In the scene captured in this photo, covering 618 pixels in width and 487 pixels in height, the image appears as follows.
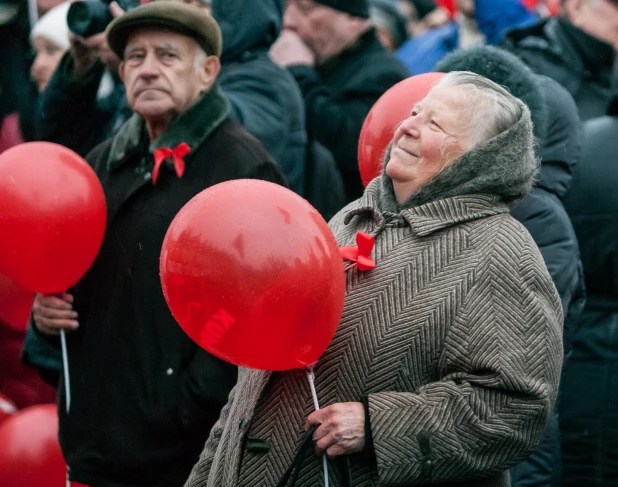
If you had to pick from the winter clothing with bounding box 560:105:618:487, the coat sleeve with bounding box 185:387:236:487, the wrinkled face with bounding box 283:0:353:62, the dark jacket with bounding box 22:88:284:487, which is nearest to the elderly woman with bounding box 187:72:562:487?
the coat sleeve with bounding box 185:387:236:487

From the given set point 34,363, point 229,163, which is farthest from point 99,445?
point 229,163

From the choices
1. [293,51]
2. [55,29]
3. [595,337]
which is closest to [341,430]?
[595,337]

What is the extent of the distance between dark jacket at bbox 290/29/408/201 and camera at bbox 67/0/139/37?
1061mm

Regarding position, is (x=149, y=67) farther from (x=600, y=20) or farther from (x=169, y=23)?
(x=600, y=20)

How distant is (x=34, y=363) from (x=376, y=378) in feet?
6.35

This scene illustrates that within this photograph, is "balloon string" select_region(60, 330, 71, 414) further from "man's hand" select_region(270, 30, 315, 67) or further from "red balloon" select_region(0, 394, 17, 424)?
"man's hand" select_region(270, 30, 315, 67)

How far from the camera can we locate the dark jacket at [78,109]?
505cm

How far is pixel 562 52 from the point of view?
16.2 ft

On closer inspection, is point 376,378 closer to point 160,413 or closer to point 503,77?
point 160,413

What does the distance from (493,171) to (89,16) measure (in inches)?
99.9

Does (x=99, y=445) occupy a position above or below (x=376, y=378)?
below

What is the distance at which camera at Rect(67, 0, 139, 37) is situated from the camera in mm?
4742

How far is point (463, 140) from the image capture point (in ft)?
9.40

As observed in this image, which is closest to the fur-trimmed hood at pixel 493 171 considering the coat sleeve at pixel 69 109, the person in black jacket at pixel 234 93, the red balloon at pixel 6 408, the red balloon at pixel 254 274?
the red balloon at pixel 254 274
